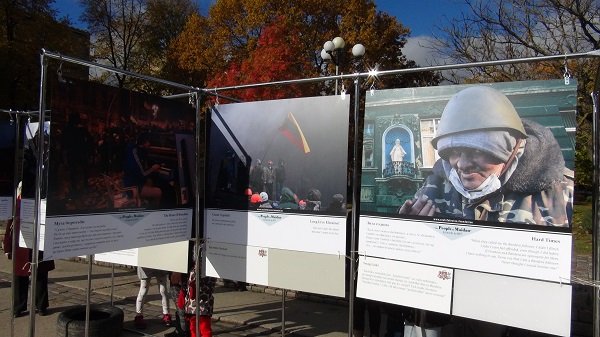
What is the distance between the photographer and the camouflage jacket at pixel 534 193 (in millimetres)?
2963

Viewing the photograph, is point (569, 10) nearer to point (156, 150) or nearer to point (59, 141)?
point (156, 150)

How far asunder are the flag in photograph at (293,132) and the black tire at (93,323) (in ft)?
10.5

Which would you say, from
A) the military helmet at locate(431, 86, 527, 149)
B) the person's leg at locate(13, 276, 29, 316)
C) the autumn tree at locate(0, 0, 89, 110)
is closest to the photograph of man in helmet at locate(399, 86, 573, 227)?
the military helmet at locate(431, 86, 527, 149)

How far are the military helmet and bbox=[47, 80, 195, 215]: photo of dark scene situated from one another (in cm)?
239

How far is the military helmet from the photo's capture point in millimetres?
3150

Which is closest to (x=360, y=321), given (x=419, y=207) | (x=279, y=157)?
(x=279, y=157)

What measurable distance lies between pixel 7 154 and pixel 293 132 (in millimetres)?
5700

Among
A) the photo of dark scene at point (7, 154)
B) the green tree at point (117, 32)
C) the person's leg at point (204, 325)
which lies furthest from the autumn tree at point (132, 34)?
the person's leg at point (204, 325)

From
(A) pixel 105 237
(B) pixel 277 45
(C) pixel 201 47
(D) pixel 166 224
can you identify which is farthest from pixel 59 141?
(C) pixel 201 47

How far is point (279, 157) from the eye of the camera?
418 centimetres

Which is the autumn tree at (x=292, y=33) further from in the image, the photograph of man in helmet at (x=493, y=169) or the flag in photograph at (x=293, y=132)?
the photograph of man in helmet at (x=493, y=169)

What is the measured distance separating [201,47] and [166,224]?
25.4 meters

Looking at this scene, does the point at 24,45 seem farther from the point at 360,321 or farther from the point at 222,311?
the point at 360,321

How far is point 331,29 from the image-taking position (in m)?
26.3
